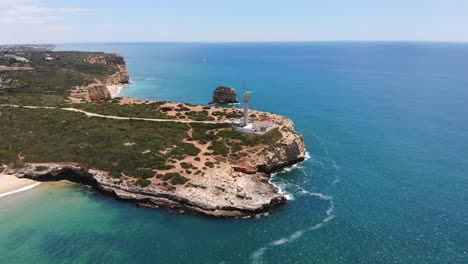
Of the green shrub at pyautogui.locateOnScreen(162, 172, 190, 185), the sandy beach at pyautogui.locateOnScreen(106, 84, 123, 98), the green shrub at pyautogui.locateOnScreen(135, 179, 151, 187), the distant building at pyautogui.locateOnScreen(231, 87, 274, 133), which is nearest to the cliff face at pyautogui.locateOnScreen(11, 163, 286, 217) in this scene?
the green shrub at pyautogui.locateOnScreen(135, 179, 151, 187)

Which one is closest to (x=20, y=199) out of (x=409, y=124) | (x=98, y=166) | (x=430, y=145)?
(x=98, y=166)

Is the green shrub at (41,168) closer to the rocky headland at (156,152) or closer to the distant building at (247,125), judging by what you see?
the rocky headland at (156,152)

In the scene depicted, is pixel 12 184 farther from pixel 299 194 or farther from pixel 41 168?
pixel 299 194

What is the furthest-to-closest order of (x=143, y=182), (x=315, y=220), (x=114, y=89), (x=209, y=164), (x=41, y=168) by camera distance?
1. (x=114, y=89)
2. (x=41, y=168)
3. (x=209, y=164)
4. (x=143, y=182)
5. (x=315, y=220)

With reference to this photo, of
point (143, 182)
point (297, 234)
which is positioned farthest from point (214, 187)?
point (297, 234)

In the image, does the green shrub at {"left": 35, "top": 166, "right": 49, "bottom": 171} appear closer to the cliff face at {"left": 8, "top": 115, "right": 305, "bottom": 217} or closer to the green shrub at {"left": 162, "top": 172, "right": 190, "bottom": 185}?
the cliff face at {"left": 8, "top": 115, "right": 305, "bottom": 217}

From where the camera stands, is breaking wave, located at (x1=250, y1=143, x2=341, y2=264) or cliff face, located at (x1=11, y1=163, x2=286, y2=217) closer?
breaking wave, located at (x1=250, y1=143, x2=341, y2=264)

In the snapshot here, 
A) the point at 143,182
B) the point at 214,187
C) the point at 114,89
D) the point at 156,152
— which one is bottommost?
the point at 214,187

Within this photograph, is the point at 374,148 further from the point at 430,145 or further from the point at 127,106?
the point at 127,106

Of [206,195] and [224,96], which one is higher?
[224,96]

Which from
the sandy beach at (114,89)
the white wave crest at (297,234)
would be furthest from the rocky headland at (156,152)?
the sandy beach at (114,89)
